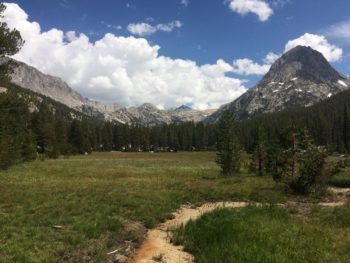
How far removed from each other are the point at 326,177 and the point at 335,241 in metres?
17.3

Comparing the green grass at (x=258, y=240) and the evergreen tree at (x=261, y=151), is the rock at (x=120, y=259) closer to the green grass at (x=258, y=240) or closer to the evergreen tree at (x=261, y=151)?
the green grass at (x=258, y=240)

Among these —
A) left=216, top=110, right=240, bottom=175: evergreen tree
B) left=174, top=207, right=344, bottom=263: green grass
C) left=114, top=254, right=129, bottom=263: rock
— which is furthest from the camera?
left=216, top=110, right=240, bottom=175: evergreen tree

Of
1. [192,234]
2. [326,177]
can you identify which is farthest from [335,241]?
[326,177]

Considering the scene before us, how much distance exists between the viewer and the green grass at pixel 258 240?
1083 cm

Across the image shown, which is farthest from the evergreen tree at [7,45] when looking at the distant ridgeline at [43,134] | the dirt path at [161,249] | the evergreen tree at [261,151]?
the evergreen tree at [261,151]

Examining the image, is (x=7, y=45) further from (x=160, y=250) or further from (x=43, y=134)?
(x=43, y=134)

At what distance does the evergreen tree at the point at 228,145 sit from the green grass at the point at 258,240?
100ft

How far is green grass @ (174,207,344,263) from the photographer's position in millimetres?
10828

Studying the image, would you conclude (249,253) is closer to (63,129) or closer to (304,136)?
(304,136)

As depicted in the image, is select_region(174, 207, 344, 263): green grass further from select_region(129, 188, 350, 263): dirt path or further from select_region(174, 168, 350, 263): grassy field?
select_region(129, 188, 350, 263): dirt path

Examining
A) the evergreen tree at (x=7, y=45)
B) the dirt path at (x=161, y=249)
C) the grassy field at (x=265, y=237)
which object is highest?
the evergreen tree at (x=7, y=45)

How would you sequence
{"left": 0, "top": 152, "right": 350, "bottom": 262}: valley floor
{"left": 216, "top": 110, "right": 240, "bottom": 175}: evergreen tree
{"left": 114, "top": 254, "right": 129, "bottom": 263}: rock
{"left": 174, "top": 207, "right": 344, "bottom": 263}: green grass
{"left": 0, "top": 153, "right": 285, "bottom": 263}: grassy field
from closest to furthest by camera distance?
{"left": 174, "top": 207, "right": 344, "bottom": 263}: green grass → {"left": 114, "top": 254, "right": 129, "bottom": 263}: rock → {"left": 0, "top": 152, "right": 350, "bottom": 262}: valley floor → {"left": 0, "top": 153, "right": 285, "bottom": 263}: grassy field → {"left": 216, "top": 110, "right": 240, "bottom": 175}: evergreen tree

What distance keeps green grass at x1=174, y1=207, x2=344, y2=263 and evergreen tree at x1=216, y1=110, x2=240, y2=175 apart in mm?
30550

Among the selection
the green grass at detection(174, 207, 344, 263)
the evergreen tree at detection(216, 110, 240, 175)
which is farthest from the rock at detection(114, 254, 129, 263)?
the evergreen tree at detection(216, 110, 240, 175)
